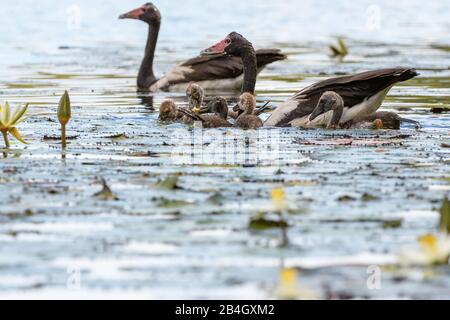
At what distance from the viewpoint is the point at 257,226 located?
6895 mm

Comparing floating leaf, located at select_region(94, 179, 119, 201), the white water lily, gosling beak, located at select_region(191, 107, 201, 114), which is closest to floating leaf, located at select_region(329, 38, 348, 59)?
gosling beak, located at select_region(191, 107, 201, 114)

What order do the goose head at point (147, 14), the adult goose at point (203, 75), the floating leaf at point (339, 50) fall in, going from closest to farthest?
1. the adult goose at point (203, 75)
2. the goose head at point (147, 14)
3. the floating leaf at point (339, 50)

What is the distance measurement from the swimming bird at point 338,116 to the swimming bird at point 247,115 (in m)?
0.53

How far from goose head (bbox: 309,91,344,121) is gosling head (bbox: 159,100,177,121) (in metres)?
1.91

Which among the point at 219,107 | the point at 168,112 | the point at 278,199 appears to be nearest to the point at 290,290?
the point at 278,199

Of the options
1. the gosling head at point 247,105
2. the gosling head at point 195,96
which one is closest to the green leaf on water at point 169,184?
the gosling head at point 247,105

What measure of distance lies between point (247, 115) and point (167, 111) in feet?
3.69

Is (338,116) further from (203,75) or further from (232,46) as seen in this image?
(203,75)

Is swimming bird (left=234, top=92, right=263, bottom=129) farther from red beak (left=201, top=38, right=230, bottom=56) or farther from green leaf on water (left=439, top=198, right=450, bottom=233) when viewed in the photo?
green leaf on water (left=439, top=198, right=450, bottom=233)

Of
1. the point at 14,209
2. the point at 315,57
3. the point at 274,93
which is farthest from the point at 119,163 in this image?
the point at 315,57

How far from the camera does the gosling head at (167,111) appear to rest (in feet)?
44.0

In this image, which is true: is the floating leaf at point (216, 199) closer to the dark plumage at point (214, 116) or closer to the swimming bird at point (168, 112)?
the dark plumage at point (214, 116)

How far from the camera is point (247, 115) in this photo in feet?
41.8

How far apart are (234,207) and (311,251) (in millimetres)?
1147
